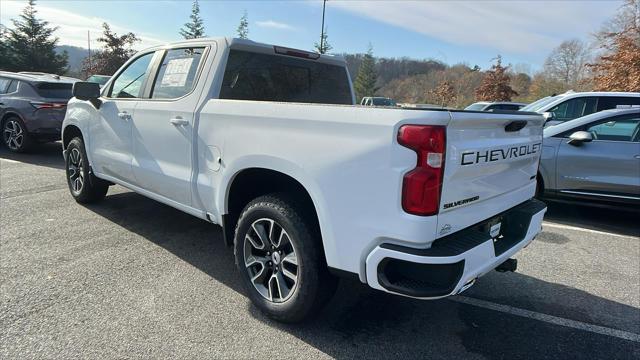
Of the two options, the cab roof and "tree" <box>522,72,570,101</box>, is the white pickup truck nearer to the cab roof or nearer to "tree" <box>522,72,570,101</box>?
the cab roof

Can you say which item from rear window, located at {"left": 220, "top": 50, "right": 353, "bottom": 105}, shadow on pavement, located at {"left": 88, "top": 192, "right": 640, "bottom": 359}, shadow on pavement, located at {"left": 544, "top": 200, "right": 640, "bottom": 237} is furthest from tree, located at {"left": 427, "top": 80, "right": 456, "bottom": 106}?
shadow on pavement, located at {"left": 88, "top": 192, "right": 640, "bottom": 359}

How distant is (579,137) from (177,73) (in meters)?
5.07

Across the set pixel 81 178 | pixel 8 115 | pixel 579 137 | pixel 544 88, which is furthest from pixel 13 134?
pixel 544 88

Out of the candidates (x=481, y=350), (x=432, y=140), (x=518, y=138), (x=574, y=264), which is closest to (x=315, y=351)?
(x=481, y=350)

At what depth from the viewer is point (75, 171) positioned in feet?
18.2

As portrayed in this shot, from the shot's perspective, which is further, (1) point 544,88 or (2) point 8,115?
(1) point 544,88

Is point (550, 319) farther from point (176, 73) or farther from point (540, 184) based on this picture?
point (176, 73)

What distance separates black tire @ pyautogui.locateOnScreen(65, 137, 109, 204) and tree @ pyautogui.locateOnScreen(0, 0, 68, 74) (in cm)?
3394

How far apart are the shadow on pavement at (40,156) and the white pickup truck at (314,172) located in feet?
15.7

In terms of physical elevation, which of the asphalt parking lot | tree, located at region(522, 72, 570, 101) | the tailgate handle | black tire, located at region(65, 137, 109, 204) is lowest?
the asphalt parking lot

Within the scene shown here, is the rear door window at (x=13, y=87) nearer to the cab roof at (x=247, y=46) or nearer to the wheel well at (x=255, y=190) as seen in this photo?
the cab roof at (x=247, y=46)

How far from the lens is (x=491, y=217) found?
2822mm

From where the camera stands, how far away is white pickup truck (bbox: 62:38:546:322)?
2.28 meters

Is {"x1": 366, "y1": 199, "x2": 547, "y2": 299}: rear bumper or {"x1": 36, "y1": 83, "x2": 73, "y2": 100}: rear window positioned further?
{"x1": 36, "y1": 83, "x2": 73, "y2": 100}: rear window
